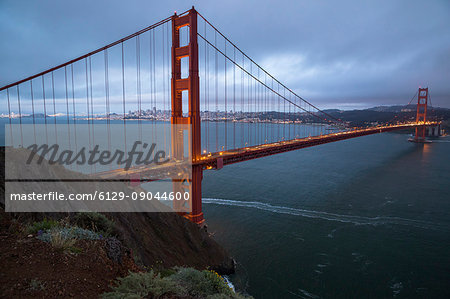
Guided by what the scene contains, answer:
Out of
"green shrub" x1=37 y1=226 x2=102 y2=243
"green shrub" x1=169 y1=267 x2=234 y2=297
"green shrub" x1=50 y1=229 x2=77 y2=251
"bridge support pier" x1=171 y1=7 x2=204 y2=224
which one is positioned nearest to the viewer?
"green shrub" x1=50 y1=229 x2=77 y2=251

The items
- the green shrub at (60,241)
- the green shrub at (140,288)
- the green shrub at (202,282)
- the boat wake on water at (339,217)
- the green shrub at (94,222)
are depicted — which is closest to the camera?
the green shrub at (140,288)

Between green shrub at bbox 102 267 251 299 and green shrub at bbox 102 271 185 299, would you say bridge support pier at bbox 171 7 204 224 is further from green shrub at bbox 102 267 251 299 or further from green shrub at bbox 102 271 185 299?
green shrub at bbox 102 271 185 299

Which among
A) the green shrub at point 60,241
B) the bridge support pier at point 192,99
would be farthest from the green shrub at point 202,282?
the bridge support pier at point 192,99

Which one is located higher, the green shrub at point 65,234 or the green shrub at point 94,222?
the green shrub at point 65,234

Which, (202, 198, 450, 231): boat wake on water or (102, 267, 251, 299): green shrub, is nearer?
(102, 267, 251, 299): green shrub

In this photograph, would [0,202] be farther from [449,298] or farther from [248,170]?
[248,170]

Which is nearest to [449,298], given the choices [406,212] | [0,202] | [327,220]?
[327,220]

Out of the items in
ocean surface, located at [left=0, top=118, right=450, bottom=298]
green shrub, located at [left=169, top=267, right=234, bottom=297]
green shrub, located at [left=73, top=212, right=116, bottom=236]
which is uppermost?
green shrub, located at [left=73, top=212, right=116, bottom=236]

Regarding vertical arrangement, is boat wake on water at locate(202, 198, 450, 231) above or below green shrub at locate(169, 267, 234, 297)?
below

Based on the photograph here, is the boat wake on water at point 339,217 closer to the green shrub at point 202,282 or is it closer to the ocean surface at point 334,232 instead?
the ocean surface at point 334,232

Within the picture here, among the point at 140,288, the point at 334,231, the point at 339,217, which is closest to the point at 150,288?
the point at 140,288

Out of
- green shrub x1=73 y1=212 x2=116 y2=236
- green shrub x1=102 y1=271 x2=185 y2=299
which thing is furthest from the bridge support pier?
green shrub x1=102 y1=271 x2=185 y2=299
